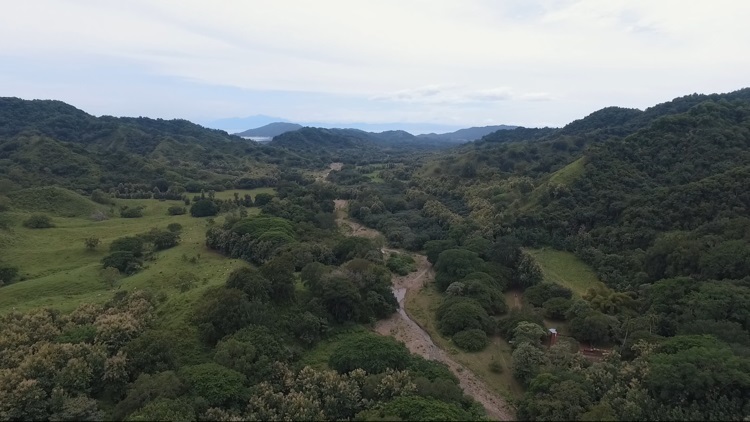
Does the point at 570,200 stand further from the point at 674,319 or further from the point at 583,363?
the point at 583,363

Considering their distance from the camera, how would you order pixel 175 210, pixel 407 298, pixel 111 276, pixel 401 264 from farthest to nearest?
pixel 175 210 < pixel 401 264 < pixel 407 298 < pixel 111 276

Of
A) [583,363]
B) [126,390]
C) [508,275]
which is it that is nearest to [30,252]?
[126,390]

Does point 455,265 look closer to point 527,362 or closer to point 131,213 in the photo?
point 527,362

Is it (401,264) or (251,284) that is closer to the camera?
(251,284)

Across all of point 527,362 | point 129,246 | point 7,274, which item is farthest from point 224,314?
point 7,274

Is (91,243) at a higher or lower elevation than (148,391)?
higher

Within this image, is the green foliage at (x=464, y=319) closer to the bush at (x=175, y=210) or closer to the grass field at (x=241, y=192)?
the bush at (x=175, y=210)

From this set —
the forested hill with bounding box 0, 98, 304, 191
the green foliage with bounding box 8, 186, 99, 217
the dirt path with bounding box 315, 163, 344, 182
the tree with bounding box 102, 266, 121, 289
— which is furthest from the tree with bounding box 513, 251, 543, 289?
the dirt path with bounding box 315, 163, 344, 182
